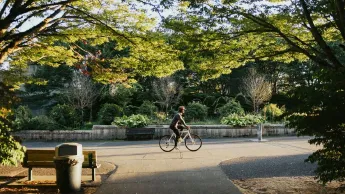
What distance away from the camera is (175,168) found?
354 inches

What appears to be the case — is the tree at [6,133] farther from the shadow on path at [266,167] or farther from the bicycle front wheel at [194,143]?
the bicycle front wheel at [194,143]

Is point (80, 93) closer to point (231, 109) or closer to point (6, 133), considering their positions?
point (231, 109)

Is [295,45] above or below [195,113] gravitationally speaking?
above

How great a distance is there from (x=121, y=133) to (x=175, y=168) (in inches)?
376

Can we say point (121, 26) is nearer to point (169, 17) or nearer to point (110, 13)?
point (110, 13)

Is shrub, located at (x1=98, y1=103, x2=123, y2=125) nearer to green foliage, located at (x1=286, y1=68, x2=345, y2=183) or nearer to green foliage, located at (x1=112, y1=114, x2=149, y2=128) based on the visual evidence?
green foliage, located at (x1=112, y1=114, x2=149, y2=128)

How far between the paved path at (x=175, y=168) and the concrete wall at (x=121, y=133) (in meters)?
4.21

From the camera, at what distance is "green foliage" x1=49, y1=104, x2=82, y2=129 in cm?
1954

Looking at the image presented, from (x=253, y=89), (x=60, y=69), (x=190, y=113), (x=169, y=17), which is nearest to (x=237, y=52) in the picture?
(x=169, y=17)

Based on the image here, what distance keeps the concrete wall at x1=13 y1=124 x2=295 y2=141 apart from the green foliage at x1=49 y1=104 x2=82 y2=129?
4.35ft

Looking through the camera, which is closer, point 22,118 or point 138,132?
point 138,132

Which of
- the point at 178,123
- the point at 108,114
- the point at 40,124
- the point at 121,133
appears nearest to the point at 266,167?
the point at 178,123

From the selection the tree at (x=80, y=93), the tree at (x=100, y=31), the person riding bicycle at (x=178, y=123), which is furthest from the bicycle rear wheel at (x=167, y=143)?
the tree at (x=80, y=93)

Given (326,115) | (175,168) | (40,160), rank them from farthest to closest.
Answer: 1. (175,168)
2. (40,160)
3. (326,115)
